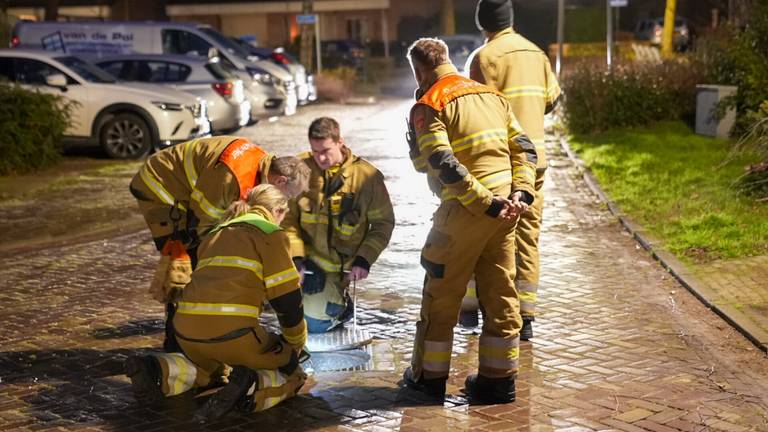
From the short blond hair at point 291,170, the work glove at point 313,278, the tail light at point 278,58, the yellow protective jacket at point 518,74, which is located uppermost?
the yellow protective jacket at point 518,74

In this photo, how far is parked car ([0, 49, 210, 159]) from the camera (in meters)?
18.0

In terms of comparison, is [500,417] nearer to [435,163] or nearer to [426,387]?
[426,387]

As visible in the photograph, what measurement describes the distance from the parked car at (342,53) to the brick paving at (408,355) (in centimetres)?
3281

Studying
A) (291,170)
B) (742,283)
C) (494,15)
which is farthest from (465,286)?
(742,283)

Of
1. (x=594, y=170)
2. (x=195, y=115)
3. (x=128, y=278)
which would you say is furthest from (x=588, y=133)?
(x=128, y=278)

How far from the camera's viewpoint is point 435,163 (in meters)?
5.81

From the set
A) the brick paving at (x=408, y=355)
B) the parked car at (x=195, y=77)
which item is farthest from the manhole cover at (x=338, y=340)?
the parked car at (x=195, y=77)

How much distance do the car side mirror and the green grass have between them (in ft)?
26.5

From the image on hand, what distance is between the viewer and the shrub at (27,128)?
52.4 ft

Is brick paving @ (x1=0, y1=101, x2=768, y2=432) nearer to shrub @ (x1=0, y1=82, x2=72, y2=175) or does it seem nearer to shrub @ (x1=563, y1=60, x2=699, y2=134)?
shrub @ (x1=0, y1=82, x2=72, y2=175)

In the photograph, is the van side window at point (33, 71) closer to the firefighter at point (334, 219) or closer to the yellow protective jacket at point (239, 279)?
the firefighter at point (334, 219)

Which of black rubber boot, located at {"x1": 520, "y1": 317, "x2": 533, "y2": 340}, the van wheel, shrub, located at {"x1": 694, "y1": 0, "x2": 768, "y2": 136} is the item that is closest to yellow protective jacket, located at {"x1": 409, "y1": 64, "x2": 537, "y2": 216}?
black rubber boot, located at {"x1": 520, "y1": 317, "x2": 533, "y2": 340}

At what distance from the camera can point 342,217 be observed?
696 cm

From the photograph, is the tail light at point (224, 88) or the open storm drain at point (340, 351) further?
the tail light at point (224, 88)
